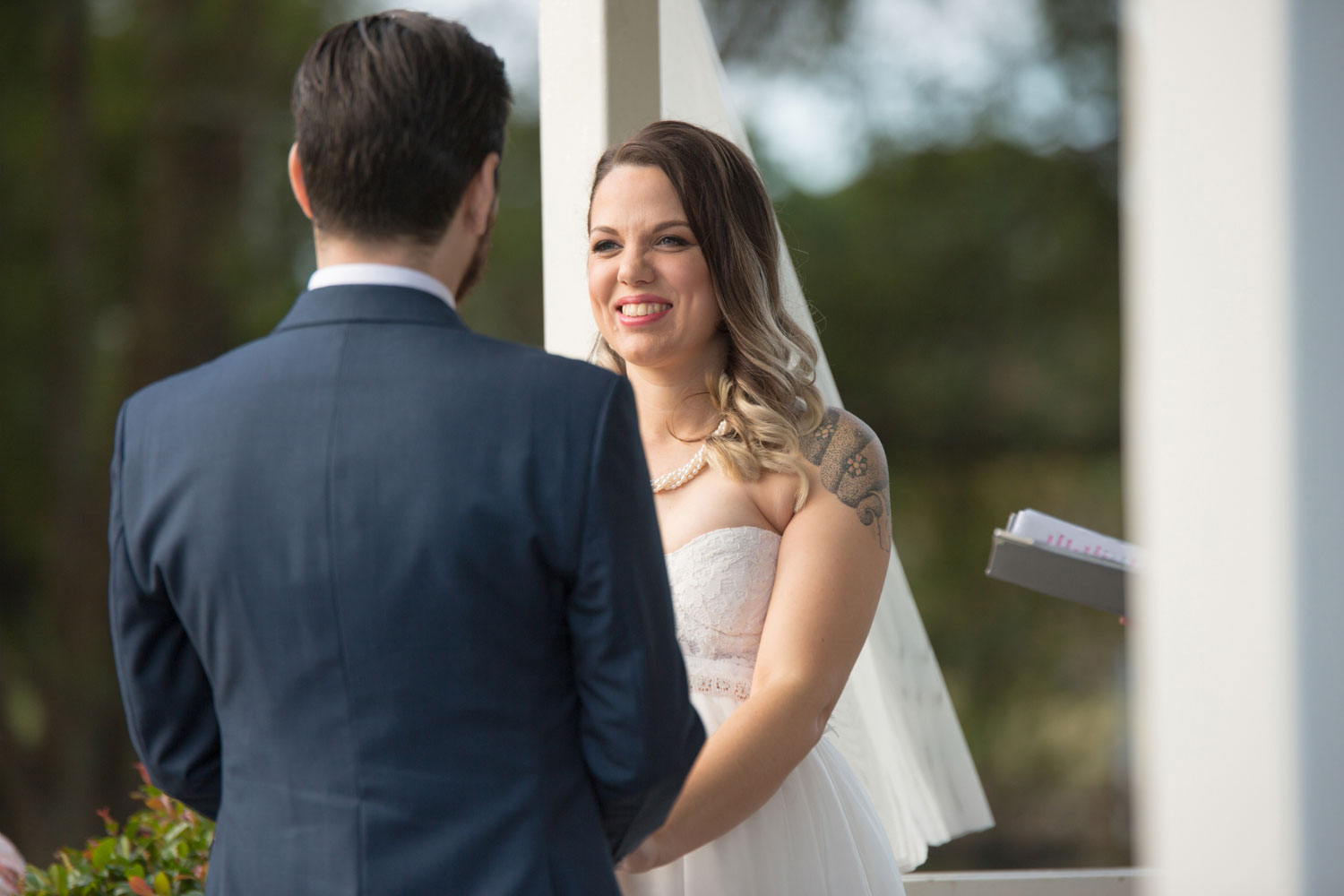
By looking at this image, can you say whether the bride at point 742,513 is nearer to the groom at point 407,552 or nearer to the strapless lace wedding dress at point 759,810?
the strapless lace wedding dress at point 759,810

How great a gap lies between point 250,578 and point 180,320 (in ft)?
34.5

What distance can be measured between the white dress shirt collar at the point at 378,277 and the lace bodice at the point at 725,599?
1.10 meters

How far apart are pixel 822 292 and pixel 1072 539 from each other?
456 inches

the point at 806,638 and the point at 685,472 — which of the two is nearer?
the point at 806,638

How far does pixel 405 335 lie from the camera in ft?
5.21

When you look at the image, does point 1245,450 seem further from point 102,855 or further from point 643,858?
point 102,855

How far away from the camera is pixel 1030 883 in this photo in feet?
14.0

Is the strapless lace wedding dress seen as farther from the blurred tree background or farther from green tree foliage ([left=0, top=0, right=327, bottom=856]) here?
green tree foliage ([left=0, top=0, right=327, bottom=856])

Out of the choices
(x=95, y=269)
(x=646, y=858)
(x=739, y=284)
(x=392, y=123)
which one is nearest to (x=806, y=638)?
(x=646, y=858)

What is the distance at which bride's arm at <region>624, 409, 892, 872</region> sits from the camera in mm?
2346

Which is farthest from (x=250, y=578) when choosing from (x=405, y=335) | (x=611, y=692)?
(x=611, y=692)

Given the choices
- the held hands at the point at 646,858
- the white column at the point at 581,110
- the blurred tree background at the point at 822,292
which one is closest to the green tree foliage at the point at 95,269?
the blurred tree background at the point at 822,292

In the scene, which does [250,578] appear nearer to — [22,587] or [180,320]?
[180,320]

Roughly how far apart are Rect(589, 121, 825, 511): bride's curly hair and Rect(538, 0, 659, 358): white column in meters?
0.81
